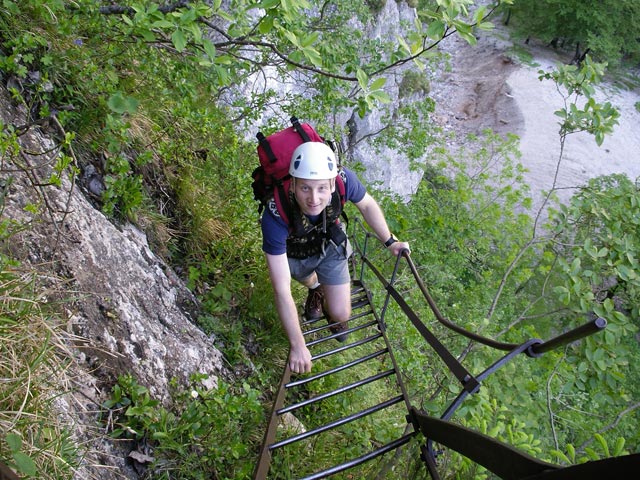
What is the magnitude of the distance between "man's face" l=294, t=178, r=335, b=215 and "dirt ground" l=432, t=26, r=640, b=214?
1822cm

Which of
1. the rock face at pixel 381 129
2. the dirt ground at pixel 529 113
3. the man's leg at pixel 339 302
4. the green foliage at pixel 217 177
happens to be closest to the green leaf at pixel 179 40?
the green foliage at pixel 217 177

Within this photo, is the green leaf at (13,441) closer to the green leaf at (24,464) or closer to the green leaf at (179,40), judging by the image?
the green leaf at (24,464)

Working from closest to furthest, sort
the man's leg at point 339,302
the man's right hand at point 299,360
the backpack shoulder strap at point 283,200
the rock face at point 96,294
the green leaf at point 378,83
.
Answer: the rock face at point 96,294 → the green leaf at point 378,83 → the man's right hand at point 299,360 → the backpack shoulder strap at point 283,200 → the man's leg at point 339,302

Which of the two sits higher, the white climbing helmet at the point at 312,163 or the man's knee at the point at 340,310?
the white climbing helmet at the point at 312,163

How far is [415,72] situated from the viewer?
18.2 meters

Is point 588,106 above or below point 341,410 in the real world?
above

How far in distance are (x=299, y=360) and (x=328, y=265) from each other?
1279mm

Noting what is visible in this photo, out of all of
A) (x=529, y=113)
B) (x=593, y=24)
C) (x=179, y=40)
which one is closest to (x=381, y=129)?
(x=179, y=40)

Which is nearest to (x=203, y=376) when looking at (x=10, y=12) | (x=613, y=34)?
(x=10, y=12)

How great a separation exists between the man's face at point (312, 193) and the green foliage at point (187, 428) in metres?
1.30

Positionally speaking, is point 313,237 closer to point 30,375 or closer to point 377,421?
point 377,421

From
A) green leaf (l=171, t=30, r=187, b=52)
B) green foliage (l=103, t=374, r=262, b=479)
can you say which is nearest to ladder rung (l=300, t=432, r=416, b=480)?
green foliage (l=103, t=374, r=262, b=479)

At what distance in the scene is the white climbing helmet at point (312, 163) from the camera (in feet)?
10.3

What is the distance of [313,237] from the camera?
12.5 ft
